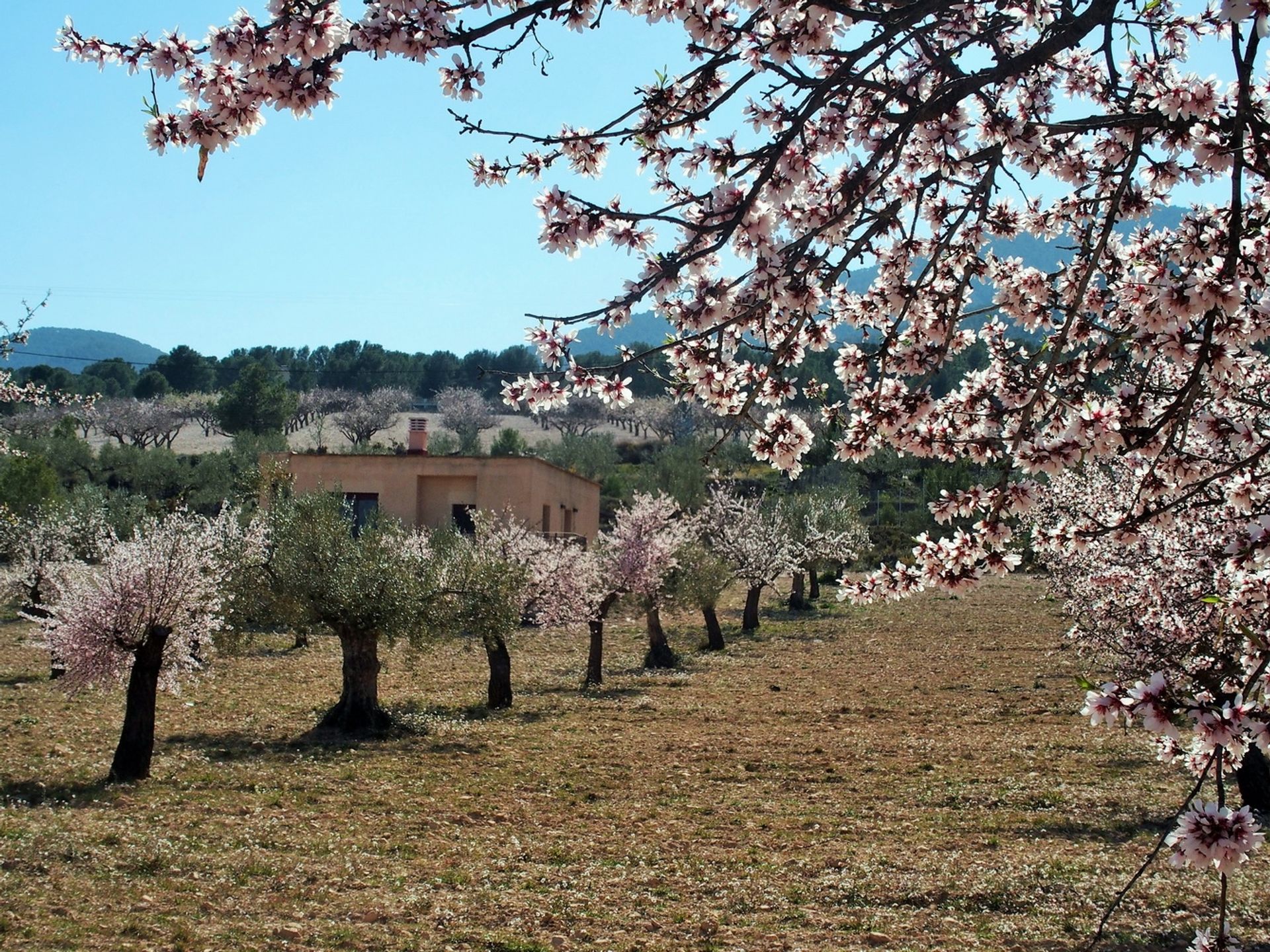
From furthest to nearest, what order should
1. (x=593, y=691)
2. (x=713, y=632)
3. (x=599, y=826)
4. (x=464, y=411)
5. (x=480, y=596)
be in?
1. (x=464, y=411)
2. (x=713, y=632)
3. (x=593, y=691)
4. (x=480, y=596)
5. (x=599, y=826)

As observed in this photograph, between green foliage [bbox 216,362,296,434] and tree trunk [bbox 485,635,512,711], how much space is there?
234ft

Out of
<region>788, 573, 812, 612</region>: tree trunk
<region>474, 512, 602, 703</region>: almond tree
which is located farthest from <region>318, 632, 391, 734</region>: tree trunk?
<region>788, 573, 812, 612</region>: tree trunk

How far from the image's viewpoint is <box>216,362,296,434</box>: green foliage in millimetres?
88188

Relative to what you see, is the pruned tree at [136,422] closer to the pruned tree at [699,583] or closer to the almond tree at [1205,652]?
the pruned tree at [699,583]

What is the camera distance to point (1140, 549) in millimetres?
13344

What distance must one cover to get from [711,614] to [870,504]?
42984 mm

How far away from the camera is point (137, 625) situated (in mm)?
14188

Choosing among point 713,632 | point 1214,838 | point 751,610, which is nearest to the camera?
point 1214,838

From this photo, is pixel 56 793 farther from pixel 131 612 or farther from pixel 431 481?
pixel 431 481

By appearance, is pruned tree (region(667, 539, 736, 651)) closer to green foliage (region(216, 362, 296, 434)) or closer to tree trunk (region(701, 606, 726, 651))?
tree trunk (region(701, 606, 726, 651))

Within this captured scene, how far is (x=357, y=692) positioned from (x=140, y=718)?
5.08 metres

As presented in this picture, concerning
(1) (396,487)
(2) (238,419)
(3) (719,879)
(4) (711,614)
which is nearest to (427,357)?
(2) (238,419)

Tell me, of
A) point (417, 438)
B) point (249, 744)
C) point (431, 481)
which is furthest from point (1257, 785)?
point (417, 438)

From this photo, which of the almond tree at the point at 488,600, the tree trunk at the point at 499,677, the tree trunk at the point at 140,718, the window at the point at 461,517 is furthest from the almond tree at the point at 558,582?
the window at the point at 461,517
